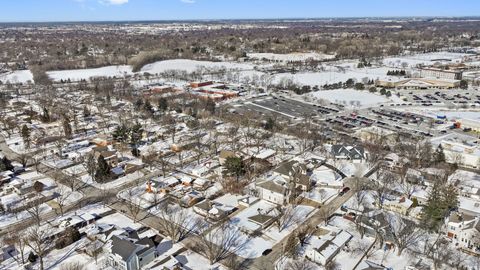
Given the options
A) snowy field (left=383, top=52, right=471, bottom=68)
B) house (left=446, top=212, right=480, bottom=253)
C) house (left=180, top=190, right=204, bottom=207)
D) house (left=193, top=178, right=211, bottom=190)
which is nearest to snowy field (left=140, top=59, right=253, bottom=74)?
snowy field (left=383, top=52, right=471, bottom=68)

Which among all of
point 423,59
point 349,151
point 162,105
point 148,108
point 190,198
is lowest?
point 190,198

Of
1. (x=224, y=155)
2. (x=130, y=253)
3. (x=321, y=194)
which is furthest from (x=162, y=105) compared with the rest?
(x=130, y=253)

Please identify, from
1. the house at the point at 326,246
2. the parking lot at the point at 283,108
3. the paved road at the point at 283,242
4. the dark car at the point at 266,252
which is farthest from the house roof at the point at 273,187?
the parking lot at the point at 283,108

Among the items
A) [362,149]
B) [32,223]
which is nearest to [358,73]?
Answer: [362,149]

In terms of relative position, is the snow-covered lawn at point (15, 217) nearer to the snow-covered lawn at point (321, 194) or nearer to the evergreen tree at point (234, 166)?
the evergreen tree at point (234, 166)

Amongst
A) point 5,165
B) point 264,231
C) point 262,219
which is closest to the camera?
point 264,231

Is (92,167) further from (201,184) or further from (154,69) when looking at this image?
(154,69)

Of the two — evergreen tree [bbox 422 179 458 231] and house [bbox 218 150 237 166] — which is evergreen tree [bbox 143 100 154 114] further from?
evergreen tree [bbox 422 179 458 231]
